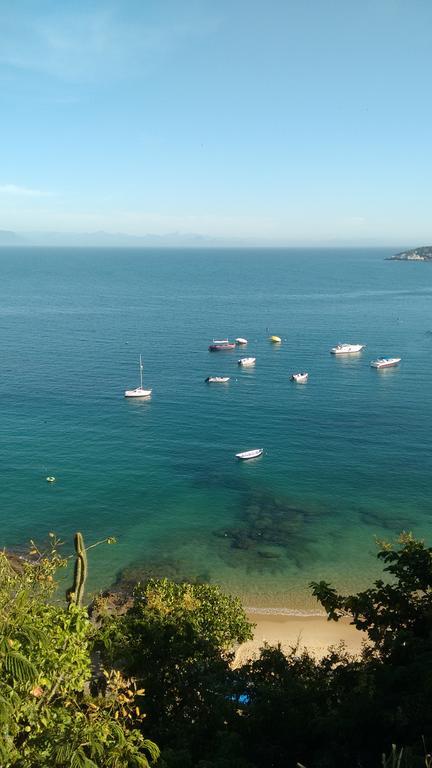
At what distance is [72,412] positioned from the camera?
246ft

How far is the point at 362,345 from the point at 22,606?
10622 centimetres

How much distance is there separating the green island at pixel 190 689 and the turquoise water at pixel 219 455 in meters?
20.9

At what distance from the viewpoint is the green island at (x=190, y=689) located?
11.0 meters

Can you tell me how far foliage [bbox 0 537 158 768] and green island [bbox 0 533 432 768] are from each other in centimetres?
3

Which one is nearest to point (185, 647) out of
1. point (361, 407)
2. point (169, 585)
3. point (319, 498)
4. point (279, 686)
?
point (279, 686)

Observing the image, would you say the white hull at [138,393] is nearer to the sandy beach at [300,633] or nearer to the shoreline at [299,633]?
the shoreline at [299,633]

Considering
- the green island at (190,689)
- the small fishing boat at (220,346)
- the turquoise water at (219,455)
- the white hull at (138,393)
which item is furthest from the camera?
the small fishing boat at (220,346)

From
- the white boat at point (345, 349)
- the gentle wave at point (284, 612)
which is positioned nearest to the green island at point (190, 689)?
the gentle wave at point (284, 612)

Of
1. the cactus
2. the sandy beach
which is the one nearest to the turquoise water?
the sandy beach

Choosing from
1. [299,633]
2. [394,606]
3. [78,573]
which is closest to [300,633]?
[299,633]

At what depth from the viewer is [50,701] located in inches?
487

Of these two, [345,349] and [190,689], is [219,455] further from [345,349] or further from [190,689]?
[345,349]

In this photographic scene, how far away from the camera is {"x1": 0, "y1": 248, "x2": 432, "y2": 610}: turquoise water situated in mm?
46312

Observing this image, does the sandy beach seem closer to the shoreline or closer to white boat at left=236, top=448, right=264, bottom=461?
the shoreline
